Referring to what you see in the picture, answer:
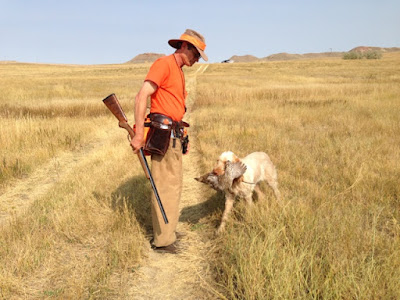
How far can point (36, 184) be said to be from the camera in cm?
679

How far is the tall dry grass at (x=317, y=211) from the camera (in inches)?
111

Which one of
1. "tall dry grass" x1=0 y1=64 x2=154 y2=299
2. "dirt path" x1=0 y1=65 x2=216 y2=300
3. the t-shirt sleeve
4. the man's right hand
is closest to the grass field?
"tall dry grass" x1=0 y1=64 x2=154 y2=299

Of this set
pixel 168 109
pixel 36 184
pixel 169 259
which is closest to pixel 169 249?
pixel 169 259

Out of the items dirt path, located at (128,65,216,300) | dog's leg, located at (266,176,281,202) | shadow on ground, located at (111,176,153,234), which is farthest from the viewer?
dog's leg, located at (266,176,281,202)

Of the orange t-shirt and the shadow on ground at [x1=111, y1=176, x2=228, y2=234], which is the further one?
the shadow on ground at [x1=111, y1=176, x2=228, y2=234]

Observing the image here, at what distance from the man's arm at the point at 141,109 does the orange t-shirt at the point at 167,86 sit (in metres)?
0.09

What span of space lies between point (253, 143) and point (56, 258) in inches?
228

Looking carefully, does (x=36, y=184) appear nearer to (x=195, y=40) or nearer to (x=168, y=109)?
(x=168, y=109)

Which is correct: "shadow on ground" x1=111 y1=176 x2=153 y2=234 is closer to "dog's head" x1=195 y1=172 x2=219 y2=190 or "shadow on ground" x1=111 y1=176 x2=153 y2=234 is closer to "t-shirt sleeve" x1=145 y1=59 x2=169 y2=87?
"dog's head" x1=195 y1=172 x2=219 y2=190

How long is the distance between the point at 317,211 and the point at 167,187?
206cm

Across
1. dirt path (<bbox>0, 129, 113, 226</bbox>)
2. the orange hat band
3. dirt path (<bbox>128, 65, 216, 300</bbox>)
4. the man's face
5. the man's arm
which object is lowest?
dirt path (<bbox>128, 65, 216, 300</bbox>)

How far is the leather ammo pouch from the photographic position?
3759 millimetres

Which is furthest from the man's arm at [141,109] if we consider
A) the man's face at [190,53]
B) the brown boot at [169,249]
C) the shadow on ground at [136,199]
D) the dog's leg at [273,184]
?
the dog's leg at [273,184]

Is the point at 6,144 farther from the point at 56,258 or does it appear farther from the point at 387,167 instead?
the point at 387,167
